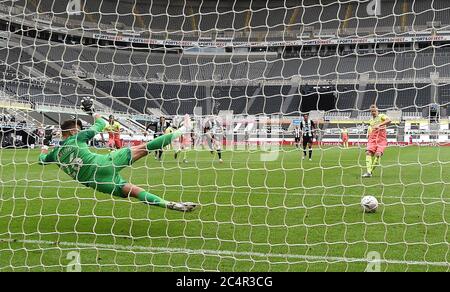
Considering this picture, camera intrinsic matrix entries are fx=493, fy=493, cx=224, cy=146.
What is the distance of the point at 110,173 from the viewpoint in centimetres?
548

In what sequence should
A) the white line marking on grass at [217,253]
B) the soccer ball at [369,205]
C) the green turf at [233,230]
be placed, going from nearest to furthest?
1. the white line marking on grass at [217,253]
2. the green turf at [233,230]
3. the soccer ball at [369,205]

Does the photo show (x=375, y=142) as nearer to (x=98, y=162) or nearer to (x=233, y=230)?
(x=233, y=230)

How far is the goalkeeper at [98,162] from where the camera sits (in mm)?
5457

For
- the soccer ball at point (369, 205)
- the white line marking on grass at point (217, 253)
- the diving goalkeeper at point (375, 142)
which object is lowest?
the white line marking on grass at point (217, 253)

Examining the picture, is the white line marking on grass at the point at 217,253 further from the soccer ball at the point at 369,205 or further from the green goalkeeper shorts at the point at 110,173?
the soccer ball at the point at 369,205

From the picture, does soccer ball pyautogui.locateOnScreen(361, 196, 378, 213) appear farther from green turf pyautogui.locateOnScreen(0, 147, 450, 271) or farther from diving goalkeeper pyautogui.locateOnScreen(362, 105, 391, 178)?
diving goalkeeper pyautogui.locateOnScreen(362, 105, 391, 178)

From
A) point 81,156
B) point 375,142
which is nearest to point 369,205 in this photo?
point 81,156

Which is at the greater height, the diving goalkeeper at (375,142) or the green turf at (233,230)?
the diving goalkeeper at (375,142)

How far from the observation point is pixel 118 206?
22.7 ft

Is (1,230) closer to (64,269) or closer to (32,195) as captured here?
(64,269)

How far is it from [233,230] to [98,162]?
65.4 inches

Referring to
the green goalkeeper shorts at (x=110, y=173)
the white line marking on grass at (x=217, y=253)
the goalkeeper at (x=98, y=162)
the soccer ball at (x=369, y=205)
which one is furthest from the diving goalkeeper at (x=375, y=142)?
the white line marking on grass at (x=217, y=253)
